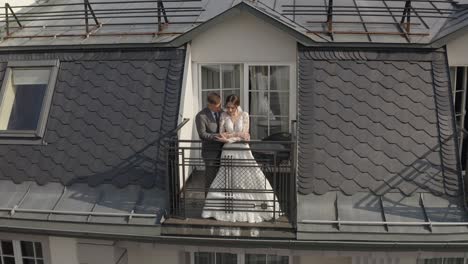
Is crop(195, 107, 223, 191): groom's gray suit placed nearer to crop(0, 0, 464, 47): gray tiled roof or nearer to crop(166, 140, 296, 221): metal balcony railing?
crop(166, 140, 296, 221): metal balcony railing

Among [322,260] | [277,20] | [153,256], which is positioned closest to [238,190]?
[322,260]

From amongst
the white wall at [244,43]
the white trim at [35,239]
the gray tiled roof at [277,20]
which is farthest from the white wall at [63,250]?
the white wall at [244,43]

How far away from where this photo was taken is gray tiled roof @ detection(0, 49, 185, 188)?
22.3ft

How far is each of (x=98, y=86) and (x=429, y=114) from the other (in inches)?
203

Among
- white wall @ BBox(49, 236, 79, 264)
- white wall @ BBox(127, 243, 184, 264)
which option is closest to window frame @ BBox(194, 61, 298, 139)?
white wall @ BBox(127, 243, 184, 264)

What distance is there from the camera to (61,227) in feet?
20.6

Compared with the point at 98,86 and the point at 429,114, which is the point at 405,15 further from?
the point at 98,86

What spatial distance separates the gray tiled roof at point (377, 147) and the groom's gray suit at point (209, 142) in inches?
47.9

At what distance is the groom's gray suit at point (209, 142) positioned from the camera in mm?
6355

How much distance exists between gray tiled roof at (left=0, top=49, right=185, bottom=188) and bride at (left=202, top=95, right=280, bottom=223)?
928 millimetres

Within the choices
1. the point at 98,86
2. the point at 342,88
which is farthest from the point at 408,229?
the point at 98,86

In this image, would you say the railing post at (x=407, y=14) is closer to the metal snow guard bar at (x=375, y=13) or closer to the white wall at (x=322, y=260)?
the metal snow guard bar at (x=375, y=13)

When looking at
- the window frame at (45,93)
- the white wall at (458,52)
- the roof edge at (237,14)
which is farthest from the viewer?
the window frame at (45,93)

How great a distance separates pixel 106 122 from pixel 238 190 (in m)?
2.45
